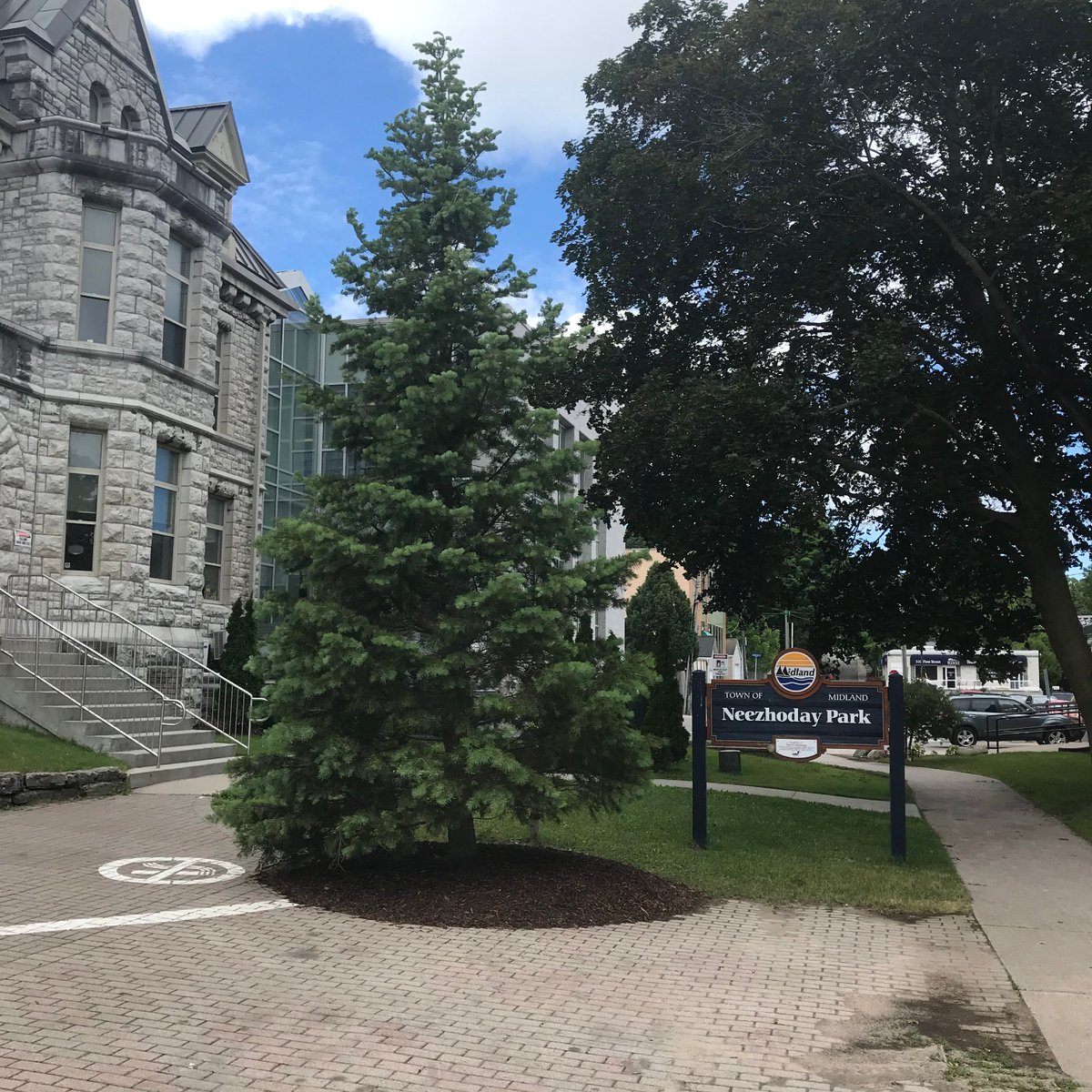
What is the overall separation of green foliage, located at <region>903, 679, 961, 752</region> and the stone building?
719 inches

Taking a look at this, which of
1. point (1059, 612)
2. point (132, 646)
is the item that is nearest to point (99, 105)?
point (132, 646)

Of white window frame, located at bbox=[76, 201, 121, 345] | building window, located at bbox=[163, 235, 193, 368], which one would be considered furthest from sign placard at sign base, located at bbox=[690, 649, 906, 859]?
building window, located at bbox=[163, 235, 193, 368]

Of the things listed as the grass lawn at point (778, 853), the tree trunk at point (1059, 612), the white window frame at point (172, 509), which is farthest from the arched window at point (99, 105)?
the tree trunk at point (1059, 612)

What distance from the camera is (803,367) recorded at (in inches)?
633

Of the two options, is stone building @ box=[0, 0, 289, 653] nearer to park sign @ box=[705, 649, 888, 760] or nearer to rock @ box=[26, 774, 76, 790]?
rock @ box=[26, 774, 76, 790]

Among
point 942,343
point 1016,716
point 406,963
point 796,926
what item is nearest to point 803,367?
point 942,343

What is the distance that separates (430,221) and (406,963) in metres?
5.88

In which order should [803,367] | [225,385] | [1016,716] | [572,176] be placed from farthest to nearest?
[1016,716], [225,385], [572,176], [803,367]

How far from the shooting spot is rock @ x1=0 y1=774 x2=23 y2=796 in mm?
11484

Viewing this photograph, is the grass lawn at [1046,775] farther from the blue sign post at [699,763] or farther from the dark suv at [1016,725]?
the dark suv at [1016,725]

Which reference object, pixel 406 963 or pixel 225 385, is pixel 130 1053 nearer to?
pixel 406 963

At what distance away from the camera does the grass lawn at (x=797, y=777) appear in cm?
1877

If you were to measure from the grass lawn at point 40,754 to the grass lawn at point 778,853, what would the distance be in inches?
212

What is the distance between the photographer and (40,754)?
1310cm
